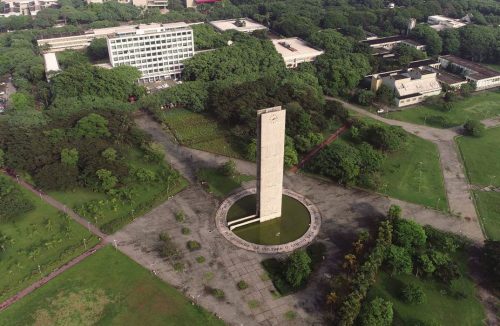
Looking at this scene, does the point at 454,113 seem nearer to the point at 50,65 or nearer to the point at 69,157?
the point at 69,157

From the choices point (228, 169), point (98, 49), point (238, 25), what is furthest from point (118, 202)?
point (238, 25)

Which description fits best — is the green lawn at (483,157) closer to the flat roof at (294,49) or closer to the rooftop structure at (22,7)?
the flat roof at (294,49)

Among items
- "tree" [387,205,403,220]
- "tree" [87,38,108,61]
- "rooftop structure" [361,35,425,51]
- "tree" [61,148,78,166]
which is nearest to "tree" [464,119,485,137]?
"tree" [387,205,403,220]

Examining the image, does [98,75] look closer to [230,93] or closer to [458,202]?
[230,93]

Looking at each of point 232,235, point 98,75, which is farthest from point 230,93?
point 232,235

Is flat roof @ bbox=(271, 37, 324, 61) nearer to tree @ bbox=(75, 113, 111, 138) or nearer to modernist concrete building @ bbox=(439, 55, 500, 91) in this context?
modernist concrete building @ bbox=(439, 55, 500, 91)
